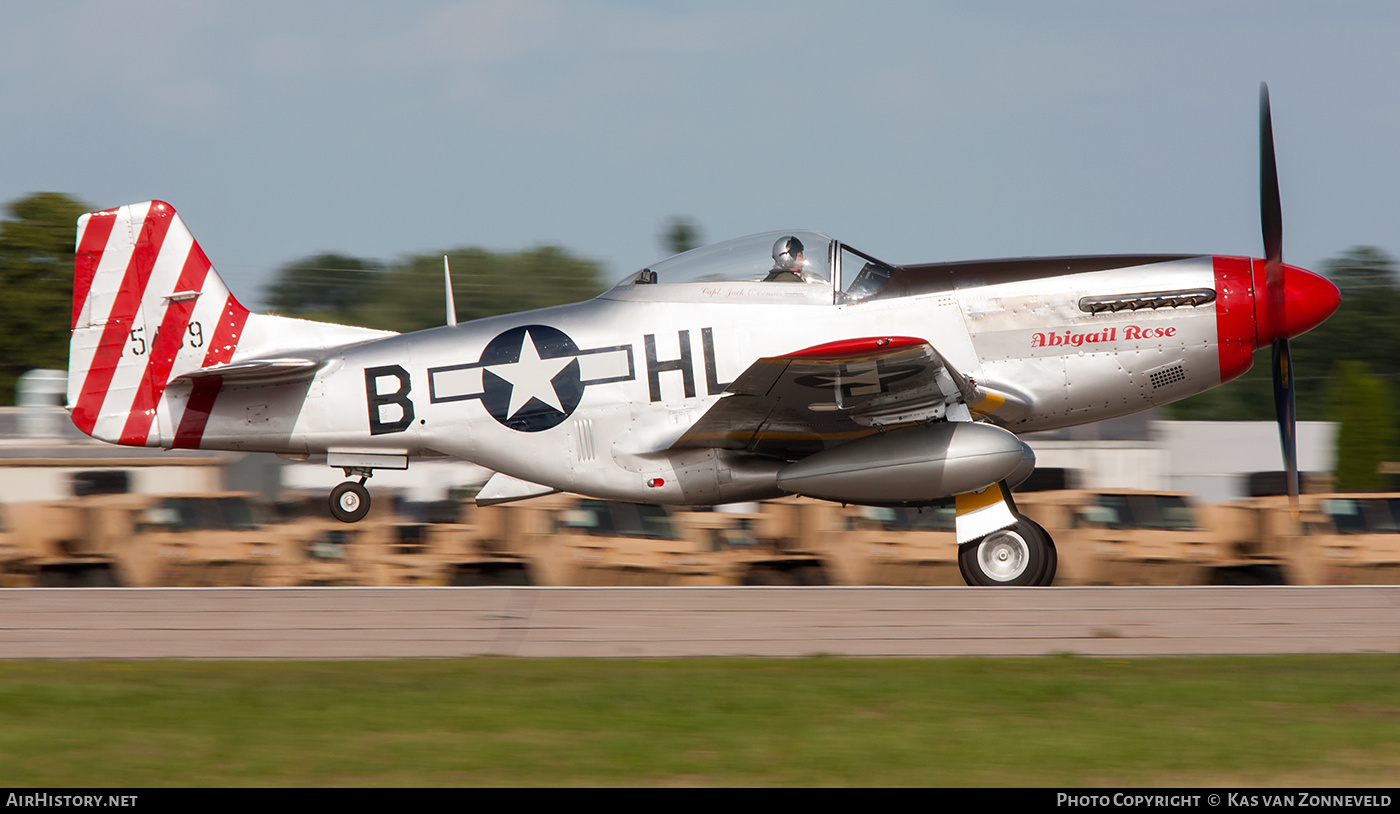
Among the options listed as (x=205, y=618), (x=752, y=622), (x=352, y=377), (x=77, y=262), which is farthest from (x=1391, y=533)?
(x=77, y=262)

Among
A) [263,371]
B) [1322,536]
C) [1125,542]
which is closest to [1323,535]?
[1322,536]

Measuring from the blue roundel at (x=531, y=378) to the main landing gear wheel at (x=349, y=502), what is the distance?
1.27 meters

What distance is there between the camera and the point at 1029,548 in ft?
34.0

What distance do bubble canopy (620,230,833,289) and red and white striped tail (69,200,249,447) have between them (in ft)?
12.0

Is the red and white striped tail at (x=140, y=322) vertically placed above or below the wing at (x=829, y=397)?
above

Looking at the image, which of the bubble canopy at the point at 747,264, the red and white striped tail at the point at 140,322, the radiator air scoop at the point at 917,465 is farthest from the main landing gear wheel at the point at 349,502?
the radiator air scoop at the point at 917,465

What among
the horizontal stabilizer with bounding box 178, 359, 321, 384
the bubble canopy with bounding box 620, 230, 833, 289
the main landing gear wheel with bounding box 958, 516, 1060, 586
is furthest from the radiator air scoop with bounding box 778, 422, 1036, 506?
the horizontal stabilizer with bounding box 178, 359, 321, 384

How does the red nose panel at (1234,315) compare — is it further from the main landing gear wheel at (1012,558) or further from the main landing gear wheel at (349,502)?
the main landing gear wheel at (349,502)

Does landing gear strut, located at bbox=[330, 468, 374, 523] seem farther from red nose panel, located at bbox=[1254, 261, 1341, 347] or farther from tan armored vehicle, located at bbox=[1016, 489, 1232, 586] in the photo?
red nose panel, located at bbox=[1254, 261, 1341, 347]

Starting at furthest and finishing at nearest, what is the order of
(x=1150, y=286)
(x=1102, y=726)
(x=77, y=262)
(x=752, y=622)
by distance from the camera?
(x=77, y=262)
(x=1150, y=286)
(x=752, y=622)
(x=1102, y=726)

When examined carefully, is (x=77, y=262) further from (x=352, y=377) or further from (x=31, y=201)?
(x=31, y=201)

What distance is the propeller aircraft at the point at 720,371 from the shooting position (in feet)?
33.0

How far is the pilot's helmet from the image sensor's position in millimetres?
10188

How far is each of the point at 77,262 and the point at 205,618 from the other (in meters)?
3.58
